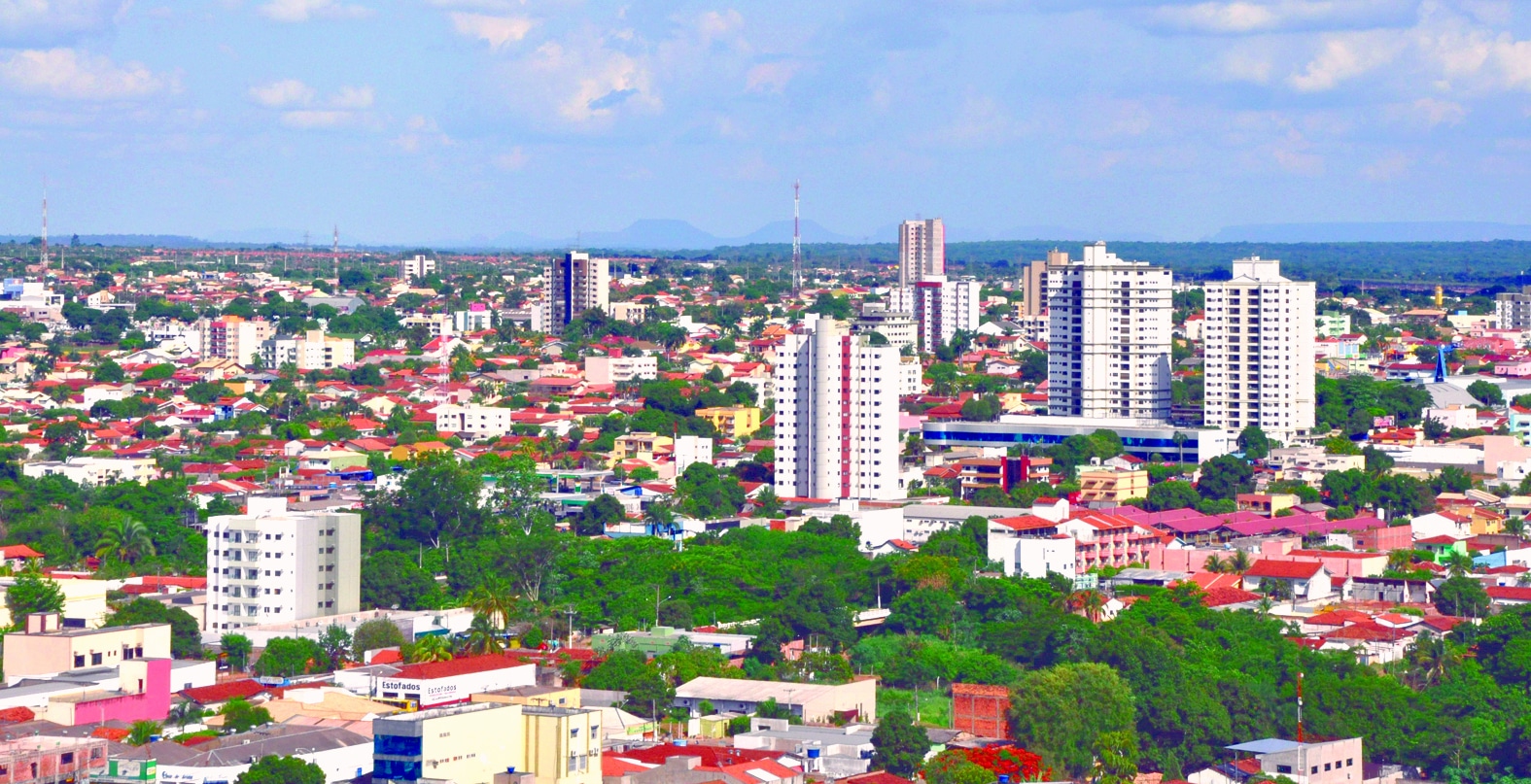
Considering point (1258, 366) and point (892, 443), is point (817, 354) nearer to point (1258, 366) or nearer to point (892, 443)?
point (892, 443)

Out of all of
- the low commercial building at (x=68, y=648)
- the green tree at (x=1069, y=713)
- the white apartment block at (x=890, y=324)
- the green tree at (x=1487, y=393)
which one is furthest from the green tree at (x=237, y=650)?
the white apartment block at (x=890, y=324)

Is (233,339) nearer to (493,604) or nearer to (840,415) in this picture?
(840,415)

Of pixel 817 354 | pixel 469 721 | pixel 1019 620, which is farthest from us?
pixel 817 354

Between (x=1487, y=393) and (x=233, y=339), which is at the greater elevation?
(x=233, y=339)

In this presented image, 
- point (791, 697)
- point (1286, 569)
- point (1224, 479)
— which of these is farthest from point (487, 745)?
point (1224, 479)

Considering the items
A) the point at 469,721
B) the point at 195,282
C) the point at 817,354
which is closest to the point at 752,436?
the point at 817,354

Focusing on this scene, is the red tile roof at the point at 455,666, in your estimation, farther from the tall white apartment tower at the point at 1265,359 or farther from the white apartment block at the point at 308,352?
the white apartment block at the point at 308,352
